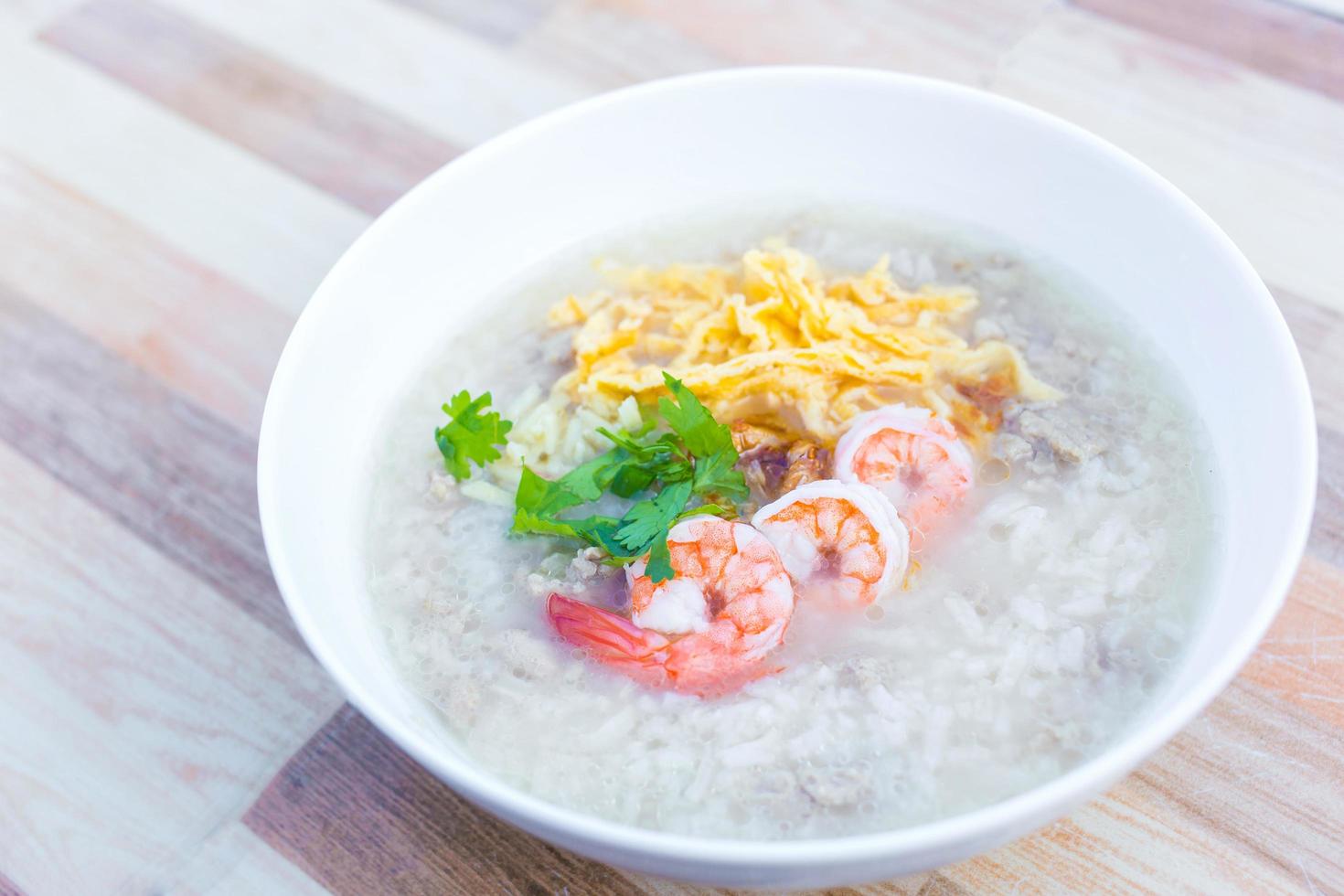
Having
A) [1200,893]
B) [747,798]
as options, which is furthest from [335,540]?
[1200,893]

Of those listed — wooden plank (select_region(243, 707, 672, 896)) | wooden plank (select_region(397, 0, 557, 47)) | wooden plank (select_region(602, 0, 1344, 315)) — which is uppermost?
wooden plank (select_region(602, 0, 1344, 315))

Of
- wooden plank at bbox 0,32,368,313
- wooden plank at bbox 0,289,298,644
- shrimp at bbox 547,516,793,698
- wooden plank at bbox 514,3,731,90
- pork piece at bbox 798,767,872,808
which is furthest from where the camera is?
wooden plank at bbox 514,3,731,90

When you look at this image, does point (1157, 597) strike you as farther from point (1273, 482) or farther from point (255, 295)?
point (255, 295)

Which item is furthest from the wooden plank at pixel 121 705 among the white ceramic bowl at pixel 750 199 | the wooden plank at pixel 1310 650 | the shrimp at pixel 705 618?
the wooden plank at pixel 1310 650

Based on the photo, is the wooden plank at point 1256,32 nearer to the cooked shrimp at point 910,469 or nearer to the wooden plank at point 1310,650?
A: the wooden plank at point 1310,650

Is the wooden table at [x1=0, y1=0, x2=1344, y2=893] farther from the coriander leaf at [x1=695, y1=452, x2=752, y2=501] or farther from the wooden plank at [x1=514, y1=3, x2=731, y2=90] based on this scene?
the coriander leaf at [x1=695, y1=452, x2=752, y2=501]

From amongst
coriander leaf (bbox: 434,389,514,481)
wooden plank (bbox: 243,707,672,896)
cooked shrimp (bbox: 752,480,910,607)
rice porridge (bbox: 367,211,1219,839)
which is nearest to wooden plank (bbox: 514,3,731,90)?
rice porridge (bbox: 367,211,1219,839)

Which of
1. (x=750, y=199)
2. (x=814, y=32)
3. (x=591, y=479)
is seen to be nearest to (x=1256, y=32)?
(x=814, y=32)
